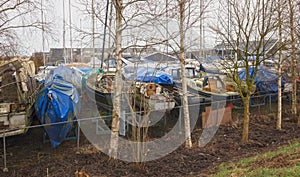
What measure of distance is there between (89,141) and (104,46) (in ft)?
9.14

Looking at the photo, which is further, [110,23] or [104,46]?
[104,46]

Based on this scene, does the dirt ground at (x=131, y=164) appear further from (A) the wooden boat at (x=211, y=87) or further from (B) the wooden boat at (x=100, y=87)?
(A) the wooden boat at (x=211, y=87)

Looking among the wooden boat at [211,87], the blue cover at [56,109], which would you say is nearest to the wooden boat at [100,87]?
the blue cover at [56,109]

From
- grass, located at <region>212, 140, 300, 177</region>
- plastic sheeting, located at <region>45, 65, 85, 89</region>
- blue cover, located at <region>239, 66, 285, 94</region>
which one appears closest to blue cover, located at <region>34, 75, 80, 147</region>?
plastic sheeting, located at <region>45, 65, 85, 89</region>

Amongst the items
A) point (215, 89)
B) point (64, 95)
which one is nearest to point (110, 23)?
point (64, 95)

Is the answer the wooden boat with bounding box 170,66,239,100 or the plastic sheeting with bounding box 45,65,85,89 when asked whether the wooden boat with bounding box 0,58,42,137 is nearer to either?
the plastic sheeting with bounding box 45,65,85,89

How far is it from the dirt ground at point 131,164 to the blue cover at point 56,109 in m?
0.45

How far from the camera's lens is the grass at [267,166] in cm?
536

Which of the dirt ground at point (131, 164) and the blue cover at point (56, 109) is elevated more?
the blue cover at point (56, 109)

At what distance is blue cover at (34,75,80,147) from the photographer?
A: 8727 millimetres

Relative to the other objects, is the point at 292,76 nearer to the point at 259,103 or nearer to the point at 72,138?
the point at 259,103

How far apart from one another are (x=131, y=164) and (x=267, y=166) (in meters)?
2.89

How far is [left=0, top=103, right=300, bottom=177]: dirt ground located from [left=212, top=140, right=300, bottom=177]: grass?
47 cm

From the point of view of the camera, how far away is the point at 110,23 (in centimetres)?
744
